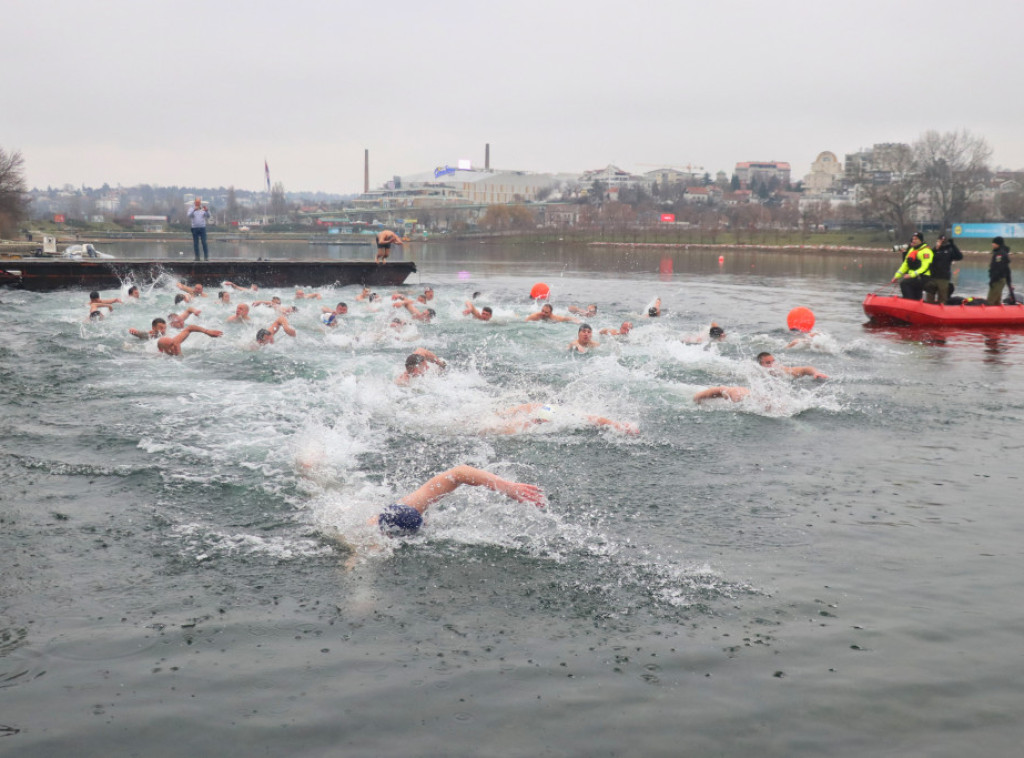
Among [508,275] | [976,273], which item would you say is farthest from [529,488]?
[976,273]

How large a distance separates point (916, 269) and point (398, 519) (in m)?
17.5

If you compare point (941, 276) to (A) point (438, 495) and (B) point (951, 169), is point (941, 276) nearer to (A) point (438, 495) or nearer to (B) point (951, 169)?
(A) point (438, 495)

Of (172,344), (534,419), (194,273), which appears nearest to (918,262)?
(534,419)

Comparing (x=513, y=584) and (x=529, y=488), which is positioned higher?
(x=529, y=488)

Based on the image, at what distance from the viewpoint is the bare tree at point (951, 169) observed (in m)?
71.7

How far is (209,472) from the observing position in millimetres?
7594

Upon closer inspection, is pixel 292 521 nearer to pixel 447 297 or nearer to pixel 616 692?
pixel 616 692

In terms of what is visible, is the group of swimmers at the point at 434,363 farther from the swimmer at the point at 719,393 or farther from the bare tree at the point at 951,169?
the bare tree at the point at 951,169

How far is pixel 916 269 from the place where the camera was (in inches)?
763

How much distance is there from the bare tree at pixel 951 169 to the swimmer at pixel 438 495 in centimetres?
7578

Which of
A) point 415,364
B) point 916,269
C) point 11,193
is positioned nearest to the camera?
point 415,364

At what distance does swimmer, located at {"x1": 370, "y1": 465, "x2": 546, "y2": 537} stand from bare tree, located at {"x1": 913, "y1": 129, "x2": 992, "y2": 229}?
75.8 metres

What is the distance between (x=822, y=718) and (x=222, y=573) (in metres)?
3.84

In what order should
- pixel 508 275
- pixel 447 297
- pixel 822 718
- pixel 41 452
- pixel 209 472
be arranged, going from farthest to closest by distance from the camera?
pixel 508 275, pixel 447 297, pixel 41 452, pixel 209 472, pixel 822 718
